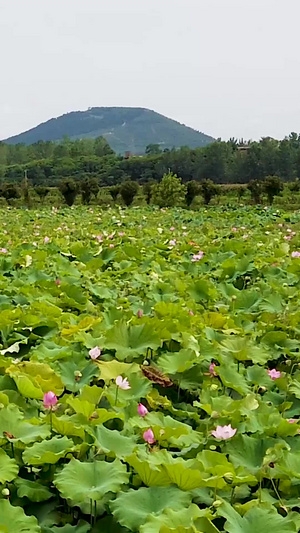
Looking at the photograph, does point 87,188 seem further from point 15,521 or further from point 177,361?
point 15,521

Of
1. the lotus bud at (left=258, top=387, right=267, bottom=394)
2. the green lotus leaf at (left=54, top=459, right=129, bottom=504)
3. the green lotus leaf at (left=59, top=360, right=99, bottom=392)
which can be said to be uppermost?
the green lotus leaf at (left=54, top=459, right=129, bottom=504)

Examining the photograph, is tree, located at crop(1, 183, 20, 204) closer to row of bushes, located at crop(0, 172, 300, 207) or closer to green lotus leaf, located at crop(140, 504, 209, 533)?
row of bushes, located at crop(0, 172, 300, 207)

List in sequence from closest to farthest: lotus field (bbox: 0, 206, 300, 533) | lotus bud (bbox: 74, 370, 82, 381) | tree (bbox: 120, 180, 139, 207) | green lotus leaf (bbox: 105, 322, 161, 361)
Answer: lotus field (bbox: 0, 206, 300, 533), lotus bud (bbox: 74, 370, 82, 381), green lotus leaf (bbox: 105, 322, 161, 361), tree (bbox: 120, 180, 139, 207)

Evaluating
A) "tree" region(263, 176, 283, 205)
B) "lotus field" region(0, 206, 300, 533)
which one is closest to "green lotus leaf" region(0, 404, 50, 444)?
"lotus field" region(0, 206, 300, 533)

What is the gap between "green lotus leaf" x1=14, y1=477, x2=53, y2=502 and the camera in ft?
3.59

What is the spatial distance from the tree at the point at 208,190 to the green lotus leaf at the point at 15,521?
76.6 ft

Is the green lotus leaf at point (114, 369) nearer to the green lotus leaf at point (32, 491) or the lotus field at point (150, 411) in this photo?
the lotus field at point (150, 411)

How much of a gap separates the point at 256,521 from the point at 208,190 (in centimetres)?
2359

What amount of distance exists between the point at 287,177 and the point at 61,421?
44.7 metres

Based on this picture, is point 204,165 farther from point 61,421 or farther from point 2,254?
point 61,421

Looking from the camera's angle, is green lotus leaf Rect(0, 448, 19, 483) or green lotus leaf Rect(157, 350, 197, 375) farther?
green lotus leaf Rect(157, 350, 197, 375)

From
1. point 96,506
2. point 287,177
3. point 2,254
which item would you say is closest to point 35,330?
point 96,506

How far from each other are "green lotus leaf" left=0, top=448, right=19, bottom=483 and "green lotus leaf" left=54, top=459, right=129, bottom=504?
8cm

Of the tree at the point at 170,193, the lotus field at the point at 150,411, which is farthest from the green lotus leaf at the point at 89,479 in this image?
the tree at the point at 170,193
